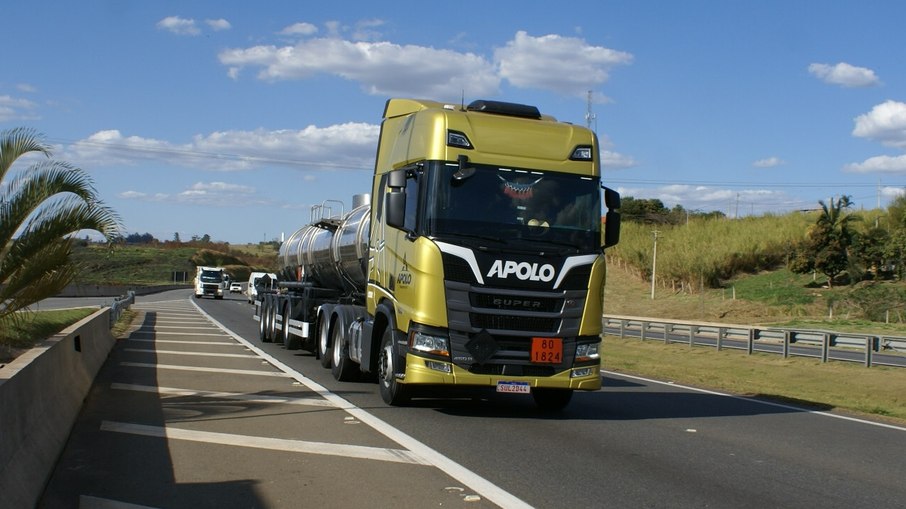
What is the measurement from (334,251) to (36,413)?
412 inches

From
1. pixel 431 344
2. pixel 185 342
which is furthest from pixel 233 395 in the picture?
pixel 185 342

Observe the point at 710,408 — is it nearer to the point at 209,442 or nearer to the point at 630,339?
the point at 209,442

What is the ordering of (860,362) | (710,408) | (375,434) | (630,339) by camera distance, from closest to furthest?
(375,434) < (710,408) < (860,362) < (630,339)

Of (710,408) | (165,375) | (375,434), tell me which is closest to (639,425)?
(710,408)

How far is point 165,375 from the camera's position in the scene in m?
15.5

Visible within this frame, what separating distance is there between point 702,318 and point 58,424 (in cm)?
4988

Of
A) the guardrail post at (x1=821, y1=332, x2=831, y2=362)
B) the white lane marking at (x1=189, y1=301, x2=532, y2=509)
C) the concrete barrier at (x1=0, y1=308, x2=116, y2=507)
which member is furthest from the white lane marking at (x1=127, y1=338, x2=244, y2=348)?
the guardrail post at (x1=821, y1=332, x2=831, y2=362)

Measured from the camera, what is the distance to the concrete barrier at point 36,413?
6.56m

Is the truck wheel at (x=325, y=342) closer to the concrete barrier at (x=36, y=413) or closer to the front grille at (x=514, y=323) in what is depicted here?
the concrete barrier at (x=36, y=413)

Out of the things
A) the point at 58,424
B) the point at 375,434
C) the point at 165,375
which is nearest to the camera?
the point at 58,424

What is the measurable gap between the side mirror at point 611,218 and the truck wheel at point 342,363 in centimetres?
519

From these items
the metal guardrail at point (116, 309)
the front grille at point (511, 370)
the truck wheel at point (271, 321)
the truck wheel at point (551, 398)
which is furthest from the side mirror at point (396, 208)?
the metal guardrail at point (116, 309)

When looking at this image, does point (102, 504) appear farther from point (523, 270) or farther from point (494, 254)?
point (523, 270)

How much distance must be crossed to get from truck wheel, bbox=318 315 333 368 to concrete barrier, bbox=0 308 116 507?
5.03 meters
